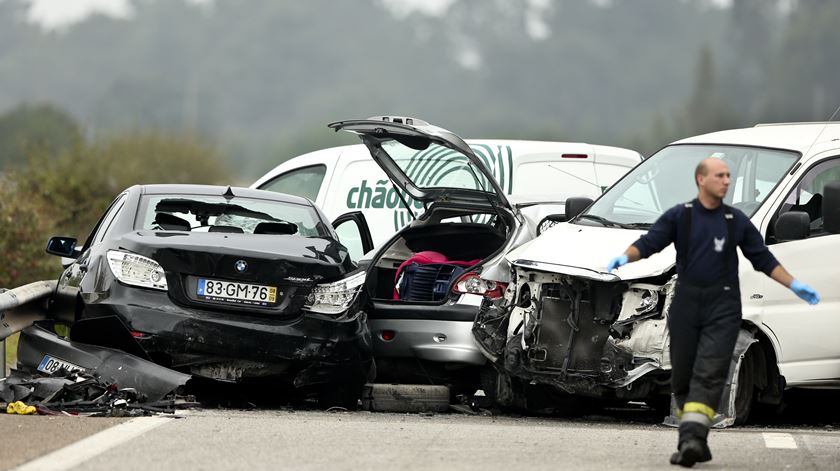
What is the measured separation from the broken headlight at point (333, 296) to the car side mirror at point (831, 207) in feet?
10.3

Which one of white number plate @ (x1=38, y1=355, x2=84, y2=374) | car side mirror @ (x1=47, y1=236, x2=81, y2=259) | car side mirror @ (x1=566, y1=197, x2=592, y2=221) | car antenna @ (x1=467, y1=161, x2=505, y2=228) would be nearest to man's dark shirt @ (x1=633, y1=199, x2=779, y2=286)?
car side mirror @ (x1=566, y1=197, x2=592, y2=221)

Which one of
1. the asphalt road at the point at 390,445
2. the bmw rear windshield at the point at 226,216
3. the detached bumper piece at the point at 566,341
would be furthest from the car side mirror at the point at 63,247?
the detached bumper piece at the point at 566,341

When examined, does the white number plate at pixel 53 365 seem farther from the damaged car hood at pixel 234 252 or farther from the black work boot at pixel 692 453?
the black work boot at pixel 692 453

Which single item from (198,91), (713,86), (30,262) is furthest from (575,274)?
(198,91)

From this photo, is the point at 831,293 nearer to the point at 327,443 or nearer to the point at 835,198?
the point at 835,198

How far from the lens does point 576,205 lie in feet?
39.2

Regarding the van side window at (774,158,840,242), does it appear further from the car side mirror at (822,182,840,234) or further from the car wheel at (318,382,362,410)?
the car wheel at (318,382,362,410)

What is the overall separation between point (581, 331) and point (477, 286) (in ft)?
3.73

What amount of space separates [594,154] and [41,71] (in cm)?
17260

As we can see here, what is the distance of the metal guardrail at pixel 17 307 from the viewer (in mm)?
11211

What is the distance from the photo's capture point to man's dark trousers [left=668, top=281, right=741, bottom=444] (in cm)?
870

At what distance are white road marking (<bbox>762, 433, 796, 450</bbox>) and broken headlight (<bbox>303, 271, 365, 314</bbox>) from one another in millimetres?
2910

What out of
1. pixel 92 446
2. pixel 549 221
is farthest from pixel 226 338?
pixel 549 221

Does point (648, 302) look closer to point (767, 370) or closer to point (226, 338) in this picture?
point (767, 370)
